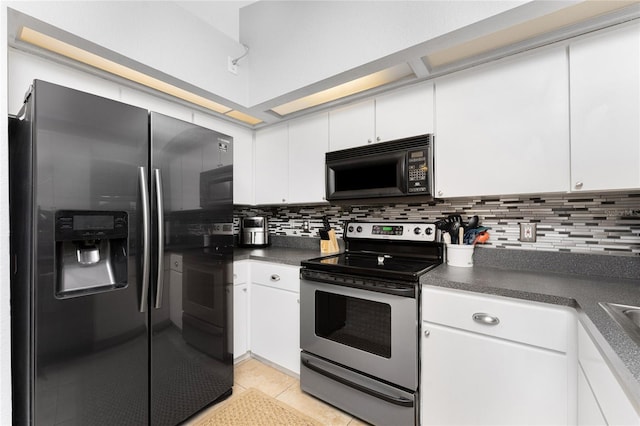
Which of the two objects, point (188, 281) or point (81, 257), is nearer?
point (81, 257)

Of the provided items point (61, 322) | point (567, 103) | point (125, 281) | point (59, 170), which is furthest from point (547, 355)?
point (59, 170)

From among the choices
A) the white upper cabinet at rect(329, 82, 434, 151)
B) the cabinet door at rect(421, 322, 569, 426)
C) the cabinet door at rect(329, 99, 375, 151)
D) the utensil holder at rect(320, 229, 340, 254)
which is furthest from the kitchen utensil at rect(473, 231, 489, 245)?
the utensil holder at rect(320, 229, 340, 254)

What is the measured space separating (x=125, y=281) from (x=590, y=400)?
1928 mm

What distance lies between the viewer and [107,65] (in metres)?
1.65

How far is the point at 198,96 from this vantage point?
6.80 ft

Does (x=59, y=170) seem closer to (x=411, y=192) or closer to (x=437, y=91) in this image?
(x=411, y=192)

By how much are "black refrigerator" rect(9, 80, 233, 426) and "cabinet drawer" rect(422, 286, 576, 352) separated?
4.36 ft

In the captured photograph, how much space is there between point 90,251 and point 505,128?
7.26 ft

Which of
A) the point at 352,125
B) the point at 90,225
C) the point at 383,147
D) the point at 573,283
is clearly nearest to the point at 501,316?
the point at 573,283

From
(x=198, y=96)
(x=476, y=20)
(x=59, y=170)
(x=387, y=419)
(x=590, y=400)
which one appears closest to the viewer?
(x=590, y=400)

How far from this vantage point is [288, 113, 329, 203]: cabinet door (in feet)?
7.34

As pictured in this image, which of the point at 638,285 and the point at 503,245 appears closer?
the point at 638,285

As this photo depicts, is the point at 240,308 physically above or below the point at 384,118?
below

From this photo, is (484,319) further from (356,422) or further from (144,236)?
(144,236)
